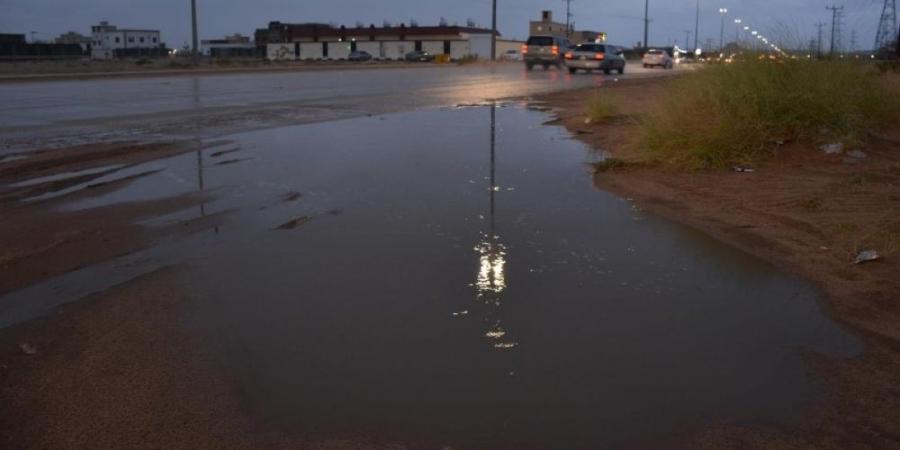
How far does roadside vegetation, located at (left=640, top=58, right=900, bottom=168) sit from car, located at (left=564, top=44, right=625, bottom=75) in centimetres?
3688

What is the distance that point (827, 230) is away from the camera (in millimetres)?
7887

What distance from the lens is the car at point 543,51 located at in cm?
5672

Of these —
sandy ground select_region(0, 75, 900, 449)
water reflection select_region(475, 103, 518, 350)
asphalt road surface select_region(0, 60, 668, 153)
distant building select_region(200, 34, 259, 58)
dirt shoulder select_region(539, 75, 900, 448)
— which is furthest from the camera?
distant building select_region(200, 34, 259, 58)

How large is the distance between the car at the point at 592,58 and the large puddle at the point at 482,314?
41.7 m

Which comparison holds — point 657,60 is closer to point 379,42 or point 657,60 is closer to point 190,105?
point 190,105

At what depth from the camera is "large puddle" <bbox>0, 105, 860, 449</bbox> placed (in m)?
4.34

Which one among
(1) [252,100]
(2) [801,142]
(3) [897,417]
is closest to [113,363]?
(3) [897,417]

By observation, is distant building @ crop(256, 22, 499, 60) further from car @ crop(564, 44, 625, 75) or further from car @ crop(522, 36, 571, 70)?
car @ crop(564, 44, 625, 75)

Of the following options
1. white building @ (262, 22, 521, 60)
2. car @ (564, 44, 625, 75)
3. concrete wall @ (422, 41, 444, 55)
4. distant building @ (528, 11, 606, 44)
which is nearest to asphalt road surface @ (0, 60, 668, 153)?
car @ (564, 44, 625, 75)

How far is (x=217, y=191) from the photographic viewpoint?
9875 mm

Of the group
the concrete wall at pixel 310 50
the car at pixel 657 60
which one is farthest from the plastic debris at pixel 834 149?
the concrete wall at pixel 310 50

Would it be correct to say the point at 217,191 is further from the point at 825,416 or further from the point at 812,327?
the point at 825,416

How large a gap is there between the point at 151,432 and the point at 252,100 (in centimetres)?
2125

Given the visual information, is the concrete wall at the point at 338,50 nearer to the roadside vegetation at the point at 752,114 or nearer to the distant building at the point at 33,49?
the distant building at the point at 33,49
